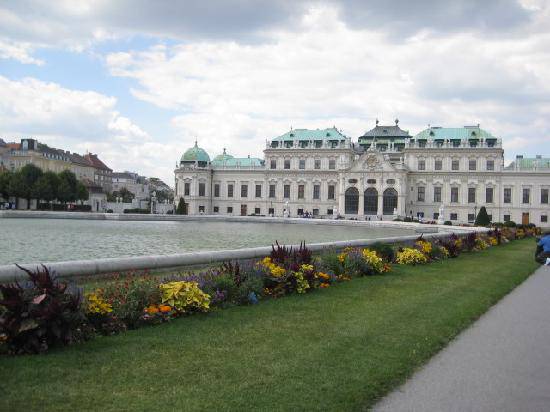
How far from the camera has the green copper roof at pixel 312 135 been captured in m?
90.8

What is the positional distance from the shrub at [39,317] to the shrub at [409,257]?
14284 mm

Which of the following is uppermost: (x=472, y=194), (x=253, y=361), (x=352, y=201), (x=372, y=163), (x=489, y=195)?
(x=372, y=163)

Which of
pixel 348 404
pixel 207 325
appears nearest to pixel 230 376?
pixel 348 404

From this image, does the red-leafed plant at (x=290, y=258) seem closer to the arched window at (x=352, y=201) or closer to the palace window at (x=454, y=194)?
the arched window at (x=352, y=201)

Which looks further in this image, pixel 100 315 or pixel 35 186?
pixel 35 186

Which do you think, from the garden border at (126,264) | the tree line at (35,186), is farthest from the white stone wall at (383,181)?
the garden border at (126,264)

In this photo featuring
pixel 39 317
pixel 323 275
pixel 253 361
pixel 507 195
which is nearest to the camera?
pixel 39 317

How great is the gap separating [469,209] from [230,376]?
8224 cm

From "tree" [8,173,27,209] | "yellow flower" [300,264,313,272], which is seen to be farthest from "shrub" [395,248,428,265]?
"tree" [8,173,27,209]

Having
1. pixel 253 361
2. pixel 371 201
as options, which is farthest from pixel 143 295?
pixel 371 201

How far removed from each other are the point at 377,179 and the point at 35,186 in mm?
49530

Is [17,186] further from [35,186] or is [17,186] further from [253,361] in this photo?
[253,361]

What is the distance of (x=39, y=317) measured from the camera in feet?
23.3

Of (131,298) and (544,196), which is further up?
(544,196)
